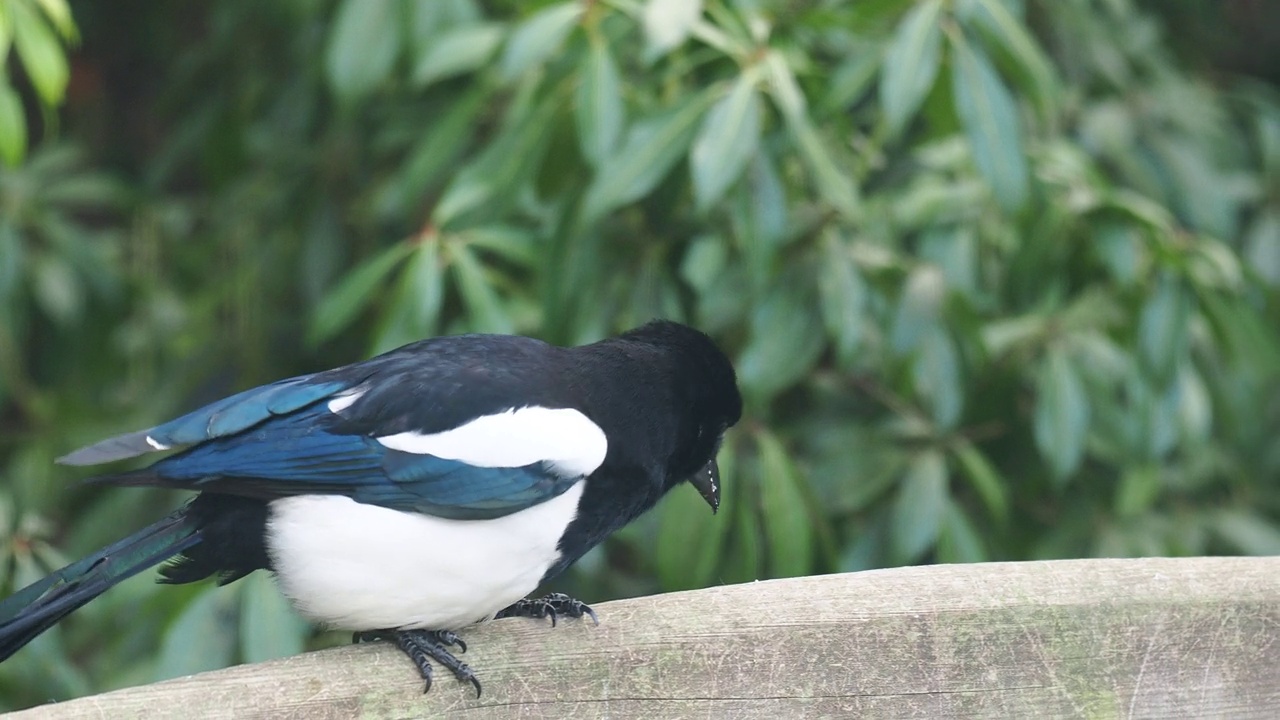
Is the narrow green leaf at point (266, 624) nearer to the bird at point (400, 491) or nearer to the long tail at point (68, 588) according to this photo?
the bird at point (400, 491)

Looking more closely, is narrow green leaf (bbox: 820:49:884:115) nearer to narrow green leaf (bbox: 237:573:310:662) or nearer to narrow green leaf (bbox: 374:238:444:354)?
narrow green leaf (bbox: 374:238:444:354)

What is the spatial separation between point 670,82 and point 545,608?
101 centimetres

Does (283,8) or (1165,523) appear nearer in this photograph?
(283,8)

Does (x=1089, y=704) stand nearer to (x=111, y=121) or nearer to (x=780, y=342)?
(x=780, y=342)

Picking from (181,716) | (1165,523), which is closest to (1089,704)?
(181,716)

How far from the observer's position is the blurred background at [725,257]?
6.40 ft

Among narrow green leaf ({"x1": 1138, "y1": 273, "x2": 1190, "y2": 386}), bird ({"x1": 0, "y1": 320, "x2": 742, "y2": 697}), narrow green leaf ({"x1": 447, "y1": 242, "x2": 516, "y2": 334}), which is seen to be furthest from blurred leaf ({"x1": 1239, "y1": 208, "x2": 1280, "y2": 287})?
bird ({"x1": 0, "y1": 320, "x2": 742, "y2": 697})

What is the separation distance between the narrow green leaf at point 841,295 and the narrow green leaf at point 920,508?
0.22m

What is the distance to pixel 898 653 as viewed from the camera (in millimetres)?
1320

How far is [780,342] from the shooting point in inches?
80.8

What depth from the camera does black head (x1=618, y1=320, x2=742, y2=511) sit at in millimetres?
1548

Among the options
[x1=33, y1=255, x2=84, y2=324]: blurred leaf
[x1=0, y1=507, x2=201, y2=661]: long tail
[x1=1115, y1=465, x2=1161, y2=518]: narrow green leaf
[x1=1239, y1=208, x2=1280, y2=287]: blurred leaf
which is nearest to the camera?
[x1=0, y1=507, x2=201, y2=661]: long tail

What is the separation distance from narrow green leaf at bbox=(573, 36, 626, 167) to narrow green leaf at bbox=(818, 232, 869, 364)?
361 mm

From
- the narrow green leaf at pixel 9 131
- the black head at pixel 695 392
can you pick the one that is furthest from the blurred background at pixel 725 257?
the black head at pixel 695 392
